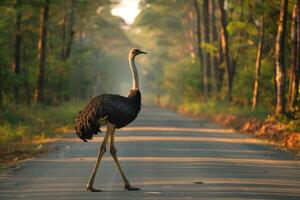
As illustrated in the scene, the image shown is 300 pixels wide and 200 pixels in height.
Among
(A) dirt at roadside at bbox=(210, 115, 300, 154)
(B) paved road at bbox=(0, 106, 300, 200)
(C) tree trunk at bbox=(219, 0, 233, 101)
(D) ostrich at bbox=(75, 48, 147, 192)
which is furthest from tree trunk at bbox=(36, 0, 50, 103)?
(D) ostrich at bbox=(75, 48, 147, 192)

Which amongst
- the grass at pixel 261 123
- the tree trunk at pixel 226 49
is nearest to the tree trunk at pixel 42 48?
the grass at pixel 261 123

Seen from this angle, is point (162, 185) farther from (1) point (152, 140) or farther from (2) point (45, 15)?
(2) point (45, 15)

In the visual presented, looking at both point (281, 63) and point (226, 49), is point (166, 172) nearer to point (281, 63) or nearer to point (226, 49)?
point (281, 63)

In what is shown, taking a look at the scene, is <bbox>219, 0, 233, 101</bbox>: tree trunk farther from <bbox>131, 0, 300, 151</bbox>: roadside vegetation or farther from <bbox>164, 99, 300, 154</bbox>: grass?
<bbox>164, 99, 300, 154</bbox>: grass

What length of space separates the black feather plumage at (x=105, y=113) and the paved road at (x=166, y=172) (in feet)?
3.42

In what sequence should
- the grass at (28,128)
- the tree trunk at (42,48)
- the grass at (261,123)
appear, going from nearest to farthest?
1. the grass at (28,128)
2. the grass at (261,123)
3. the tree trunk at (42,48)

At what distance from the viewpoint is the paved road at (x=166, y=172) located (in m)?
12.7

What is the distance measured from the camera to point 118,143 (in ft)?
76.4

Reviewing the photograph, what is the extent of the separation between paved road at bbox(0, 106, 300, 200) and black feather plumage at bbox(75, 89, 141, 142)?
104cm

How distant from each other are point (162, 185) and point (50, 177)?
99.5 inches

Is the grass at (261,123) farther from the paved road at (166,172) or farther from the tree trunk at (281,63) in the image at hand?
the paved road at (166,172)

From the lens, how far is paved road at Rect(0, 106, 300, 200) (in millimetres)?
12711

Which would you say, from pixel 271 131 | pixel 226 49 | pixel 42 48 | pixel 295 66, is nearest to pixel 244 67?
pixel 226 49

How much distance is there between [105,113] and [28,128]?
564 inches
